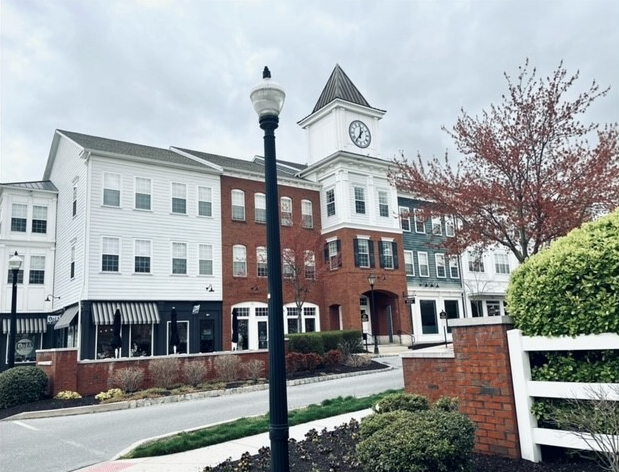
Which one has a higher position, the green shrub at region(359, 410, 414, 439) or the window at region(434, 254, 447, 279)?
the window at region(434, 254, 447, 279)

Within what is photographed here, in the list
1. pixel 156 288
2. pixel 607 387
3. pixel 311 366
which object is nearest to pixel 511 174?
pixel 607 387

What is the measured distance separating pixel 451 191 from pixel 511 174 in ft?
5.07

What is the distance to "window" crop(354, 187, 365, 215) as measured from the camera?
1414 inches

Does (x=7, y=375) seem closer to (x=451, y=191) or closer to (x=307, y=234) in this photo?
(x=451, y=191)

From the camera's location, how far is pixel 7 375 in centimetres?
1647

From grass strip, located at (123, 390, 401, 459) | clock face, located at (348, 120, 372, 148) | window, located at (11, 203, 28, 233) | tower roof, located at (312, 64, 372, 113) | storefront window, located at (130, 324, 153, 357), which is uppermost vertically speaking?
tower roof, located at (312, 64, 372, 113)

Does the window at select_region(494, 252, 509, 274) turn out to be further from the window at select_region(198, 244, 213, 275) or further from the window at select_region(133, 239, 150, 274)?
the window at select_region(133, 239, 150, 274)

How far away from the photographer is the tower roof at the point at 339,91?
121 feet

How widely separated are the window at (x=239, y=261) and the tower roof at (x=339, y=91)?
11975mm

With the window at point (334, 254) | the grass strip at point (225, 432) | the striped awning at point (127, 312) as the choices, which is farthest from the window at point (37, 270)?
the grass strip at point (225, 432)

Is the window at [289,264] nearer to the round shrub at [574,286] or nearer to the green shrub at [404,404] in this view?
the green shrub at [404,404]

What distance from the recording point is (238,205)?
33250 millimetres

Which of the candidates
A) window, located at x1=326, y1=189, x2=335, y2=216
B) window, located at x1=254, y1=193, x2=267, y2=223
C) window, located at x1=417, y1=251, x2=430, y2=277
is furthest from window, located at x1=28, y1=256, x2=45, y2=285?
window, located at x1=417, y1=251, x2=430, y2=277

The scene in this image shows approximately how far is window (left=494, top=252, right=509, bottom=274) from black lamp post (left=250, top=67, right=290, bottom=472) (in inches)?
1759
